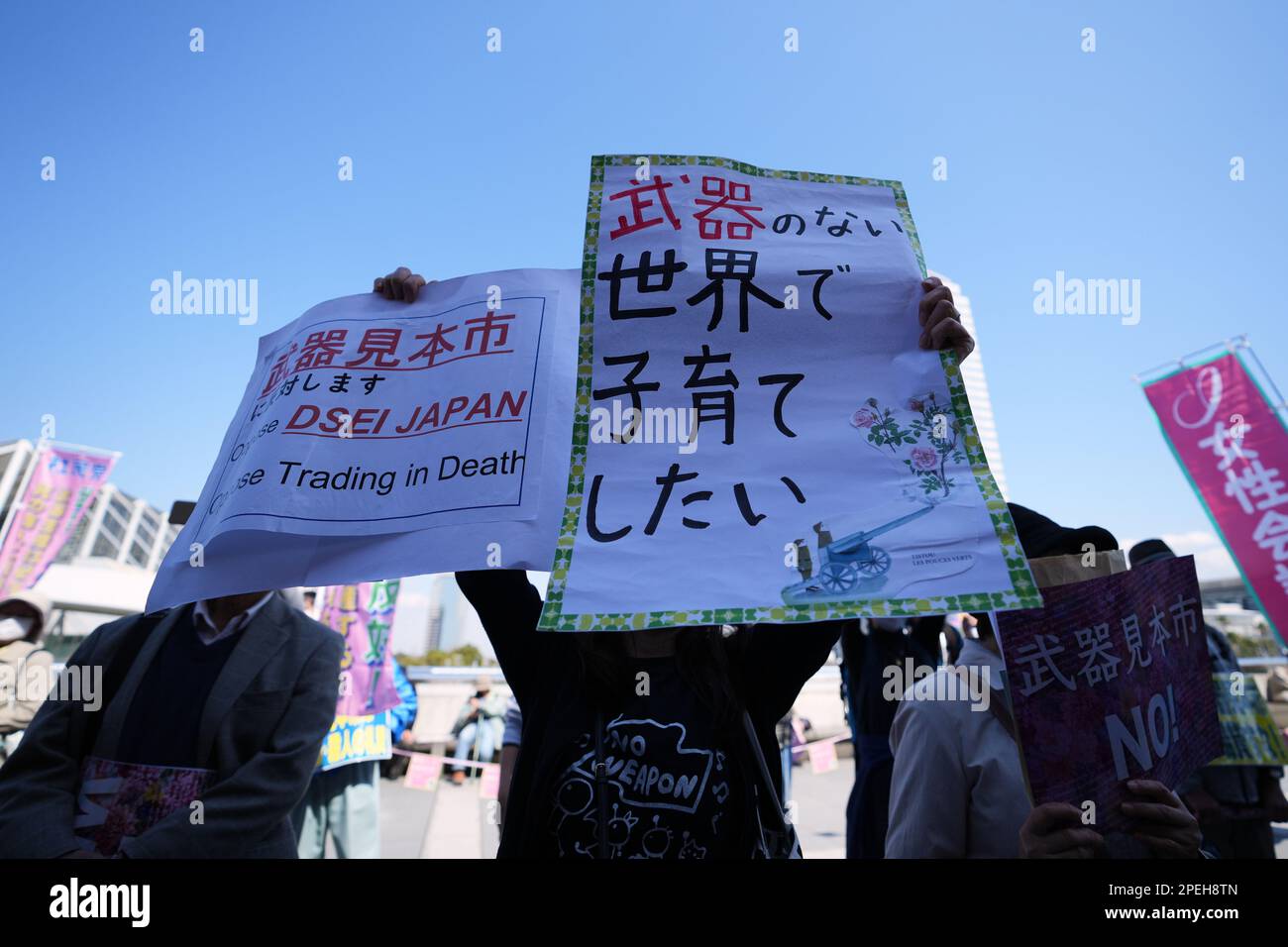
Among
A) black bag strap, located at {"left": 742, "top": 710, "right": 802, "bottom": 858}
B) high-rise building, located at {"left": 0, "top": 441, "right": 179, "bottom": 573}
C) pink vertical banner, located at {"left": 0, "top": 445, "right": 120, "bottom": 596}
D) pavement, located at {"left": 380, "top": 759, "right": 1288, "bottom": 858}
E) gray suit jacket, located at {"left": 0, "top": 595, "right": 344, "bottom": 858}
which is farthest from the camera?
high-rise building, located at {"left": 0, "top": 441, "right": 179, "bottom": 573}

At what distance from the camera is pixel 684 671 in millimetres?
1651

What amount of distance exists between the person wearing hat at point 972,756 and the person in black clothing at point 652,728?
306mm

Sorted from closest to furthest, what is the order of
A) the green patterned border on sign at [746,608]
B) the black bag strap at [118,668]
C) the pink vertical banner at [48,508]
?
the green patterned border on sign at [746,608] < the black bag strap at [118,668] < the pink vertical banner at [48,508]

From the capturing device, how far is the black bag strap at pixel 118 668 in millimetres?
2090

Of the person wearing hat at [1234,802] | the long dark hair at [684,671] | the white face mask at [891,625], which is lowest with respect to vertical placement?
the person wearing hat at [1234,802]

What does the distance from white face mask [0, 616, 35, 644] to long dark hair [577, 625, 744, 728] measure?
4211 millimetres

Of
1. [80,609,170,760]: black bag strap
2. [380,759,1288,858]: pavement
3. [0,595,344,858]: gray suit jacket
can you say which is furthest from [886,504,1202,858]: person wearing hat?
[380,759,1288,858]: pavement

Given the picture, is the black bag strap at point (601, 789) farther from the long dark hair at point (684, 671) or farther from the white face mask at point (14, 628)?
the white face mask at point (14, 628)

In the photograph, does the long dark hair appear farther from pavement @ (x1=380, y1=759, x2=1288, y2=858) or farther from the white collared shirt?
pavement @ (x1=380, y1=759, x2=1288, y2=858)

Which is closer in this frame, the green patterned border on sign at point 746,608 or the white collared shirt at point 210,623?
the green patterned border on sign at point 746,608

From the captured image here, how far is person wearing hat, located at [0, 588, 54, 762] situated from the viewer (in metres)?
3.94

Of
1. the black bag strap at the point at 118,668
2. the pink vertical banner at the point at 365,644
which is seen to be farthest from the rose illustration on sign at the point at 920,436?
the pink vertical banner at the point at 365,644

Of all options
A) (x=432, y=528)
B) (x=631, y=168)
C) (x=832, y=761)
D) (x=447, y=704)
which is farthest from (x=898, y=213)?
(x=447, y=704)
